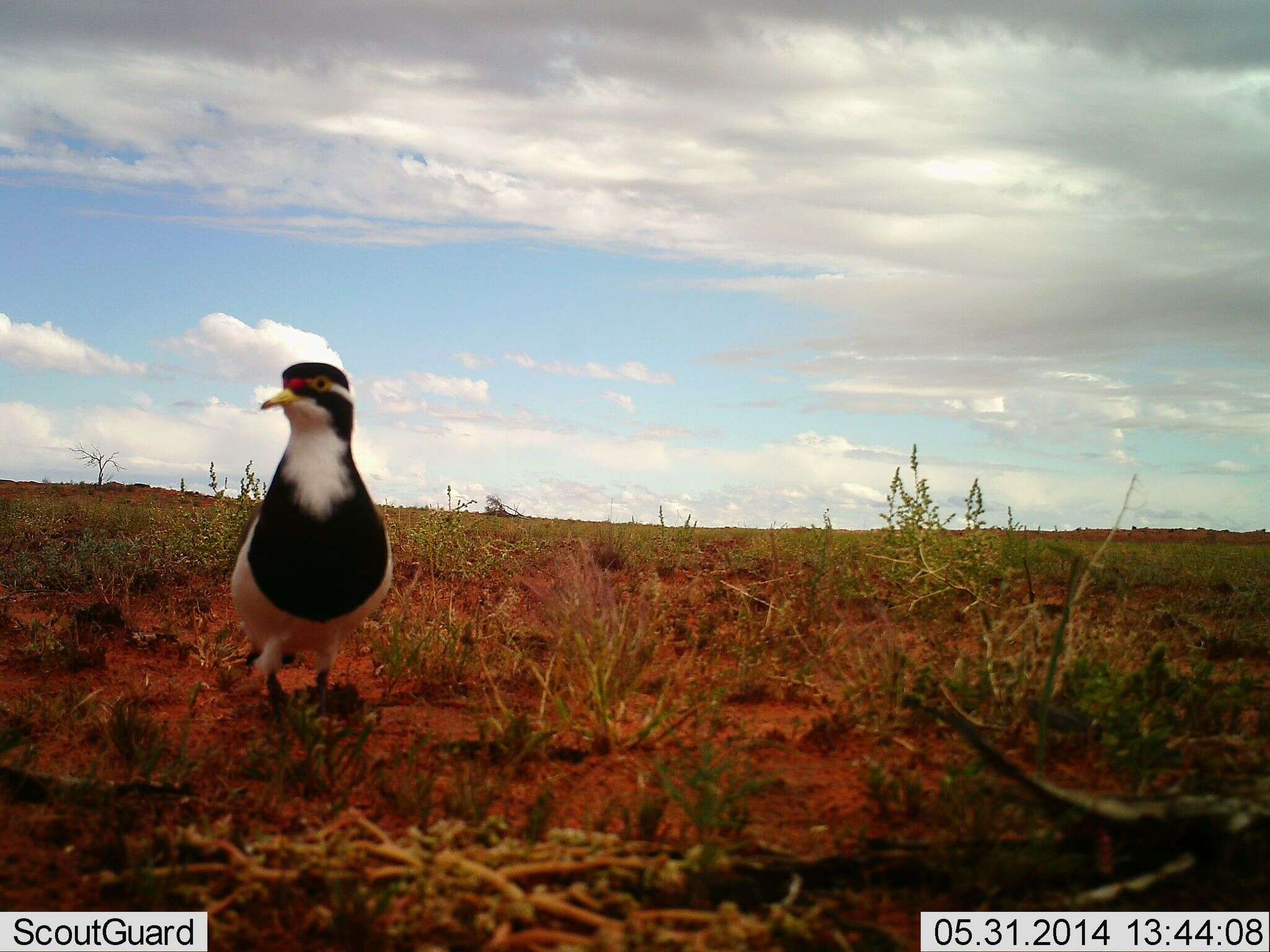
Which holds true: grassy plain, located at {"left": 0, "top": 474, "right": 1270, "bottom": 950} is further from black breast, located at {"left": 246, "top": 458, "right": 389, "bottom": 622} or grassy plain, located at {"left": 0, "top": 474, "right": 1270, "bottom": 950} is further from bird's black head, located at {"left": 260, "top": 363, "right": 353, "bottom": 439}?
bird's black head, located at {"left": 260, "top": 363, "right": 353, "bottom": 439}

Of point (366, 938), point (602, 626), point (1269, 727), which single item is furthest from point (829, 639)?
point (366, 938)

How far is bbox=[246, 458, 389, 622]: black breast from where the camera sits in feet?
13.2

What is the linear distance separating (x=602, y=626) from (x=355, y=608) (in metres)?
1.07

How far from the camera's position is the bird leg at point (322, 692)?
4.38 meters

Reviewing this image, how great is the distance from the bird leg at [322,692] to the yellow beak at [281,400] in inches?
49.2

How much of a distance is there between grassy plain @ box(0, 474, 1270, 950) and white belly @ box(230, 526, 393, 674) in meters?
0.34

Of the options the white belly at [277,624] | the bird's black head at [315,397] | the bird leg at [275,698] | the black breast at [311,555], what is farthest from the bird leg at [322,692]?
the bird's black head at [315,397]

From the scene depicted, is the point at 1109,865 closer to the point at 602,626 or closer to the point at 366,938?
the point at 366,938

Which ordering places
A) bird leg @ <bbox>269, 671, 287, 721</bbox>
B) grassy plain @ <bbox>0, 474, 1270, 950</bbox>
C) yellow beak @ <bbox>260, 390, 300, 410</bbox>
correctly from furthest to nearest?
bird leg @ <bbox>269, 671, 287, 721</bbox> < yellow beak @ <bbox>260, 390, 300, 410</bbox> < grassy plain @ <bbox>0, 474, 1270, 950</bbox>

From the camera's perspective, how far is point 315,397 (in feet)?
13.4

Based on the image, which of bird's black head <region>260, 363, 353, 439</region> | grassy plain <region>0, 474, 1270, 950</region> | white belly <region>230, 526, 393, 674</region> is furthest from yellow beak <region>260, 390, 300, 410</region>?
grassy plain <region>0, 474, 1270, 950</region>

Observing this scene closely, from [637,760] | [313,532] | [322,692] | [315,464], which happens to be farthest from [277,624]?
[637,760]

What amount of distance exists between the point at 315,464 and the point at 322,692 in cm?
108

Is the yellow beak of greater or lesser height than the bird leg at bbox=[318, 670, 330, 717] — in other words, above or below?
above
